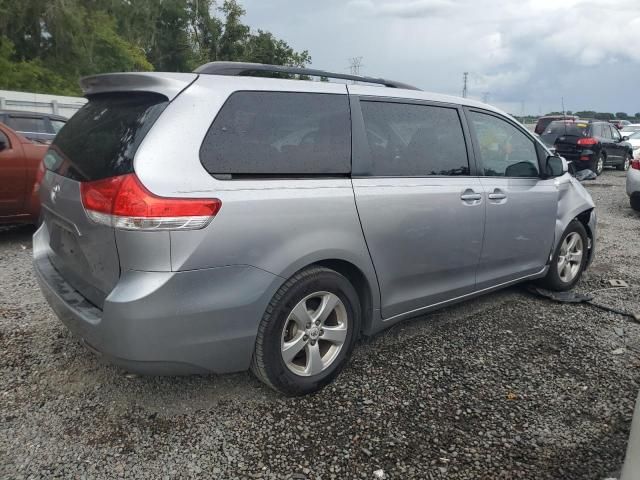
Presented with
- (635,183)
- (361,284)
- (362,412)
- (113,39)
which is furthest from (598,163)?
(113,39)

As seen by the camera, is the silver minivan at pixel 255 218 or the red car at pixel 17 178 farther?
the red car at pixel 17 178

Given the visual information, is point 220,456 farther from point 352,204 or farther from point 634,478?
point 634,478

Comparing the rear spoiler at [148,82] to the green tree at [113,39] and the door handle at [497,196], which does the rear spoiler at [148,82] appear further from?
the green tree at [113,39]

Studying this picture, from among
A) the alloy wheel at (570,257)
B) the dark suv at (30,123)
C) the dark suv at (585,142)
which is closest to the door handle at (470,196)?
the alloy wheel at (570,257)

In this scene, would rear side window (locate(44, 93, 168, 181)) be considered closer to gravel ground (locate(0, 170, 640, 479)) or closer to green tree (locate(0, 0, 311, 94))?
gravel ground (locate(0, 170, 640, 479))

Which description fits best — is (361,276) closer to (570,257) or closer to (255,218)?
(255,218)

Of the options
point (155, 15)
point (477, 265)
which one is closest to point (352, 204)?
point (477, 265)

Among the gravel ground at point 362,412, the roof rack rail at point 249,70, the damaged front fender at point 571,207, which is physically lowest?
the gravel ground at point 362,412

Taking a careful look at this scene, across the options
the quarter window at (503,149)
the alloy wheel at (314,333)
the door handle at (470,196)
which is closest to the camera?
the alloy wheel at (314,333)

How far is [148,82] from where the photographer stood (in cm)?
261

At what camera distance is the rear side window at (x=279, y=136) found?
8.33 ft

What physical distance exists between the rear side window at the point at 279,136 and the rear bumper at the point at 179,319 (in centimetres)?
54

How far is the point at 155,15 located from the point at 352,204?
44242mm

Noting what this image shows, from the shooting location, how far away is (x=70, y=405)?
2826 mm
